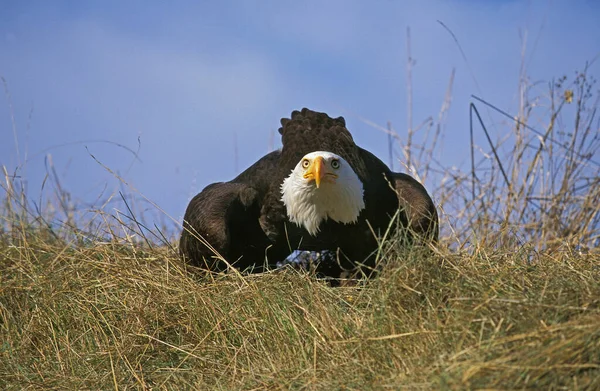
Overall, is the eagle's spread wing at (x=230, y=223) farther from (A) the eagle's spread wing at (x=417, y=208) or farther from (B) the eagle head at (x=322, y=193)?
(A) the eagle's spread wing at (x=417, y=208)

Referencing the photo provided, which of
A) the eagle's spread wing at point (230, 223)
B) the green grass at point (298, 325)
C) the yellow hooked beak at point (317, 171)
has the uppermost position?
the yellow hooked beak at point (317, 171)

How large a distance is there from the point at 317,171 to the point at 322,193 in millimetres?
338

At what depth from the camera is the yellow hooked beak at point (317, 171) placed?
4.58 m

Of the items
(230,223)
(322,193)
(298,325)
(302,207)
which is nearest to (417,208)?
(322,193)

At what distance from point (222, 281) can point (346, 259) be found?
1.16 metres

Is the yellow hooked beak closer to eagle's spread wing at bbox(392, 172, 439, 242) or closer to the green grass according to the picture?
eagle's spread wing at bbox(392, 172, 439, 242)

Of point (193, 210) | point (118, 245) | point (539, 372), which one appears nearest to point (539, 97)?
point (193, 210)

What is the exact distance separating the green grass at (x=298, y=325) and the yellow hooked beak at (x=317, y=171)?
644 millimetres

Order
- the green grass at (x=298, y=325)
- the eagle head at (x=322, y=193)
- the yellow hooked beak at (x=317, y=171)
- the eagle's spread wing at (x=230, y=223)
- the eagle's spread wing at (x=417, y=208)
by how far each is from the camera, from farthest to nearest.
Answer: the eagle's spread wing at (x=230, y=223) → the eagle's spread wing at (x=417, y=208) → the eagle head at (x=322, y=193) → the yellow hooked beak at (x=317, y=171) → the green grass at (x=298, y=325)

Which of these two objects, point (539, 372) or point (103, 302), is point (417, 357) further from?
point (103, 302)

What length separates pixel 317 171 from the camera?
4578 mm

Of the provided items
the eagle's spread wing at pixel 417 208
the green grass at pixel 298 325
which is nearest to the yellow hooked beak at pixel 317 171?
the eagle's spread wing at pixel 417 208

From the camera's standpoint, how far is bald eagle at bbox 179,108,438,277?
4.88 m

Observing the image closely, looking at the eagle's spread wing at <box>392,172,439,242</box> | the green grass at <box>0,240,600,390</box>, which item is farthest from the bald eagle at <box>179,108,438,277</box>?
the green grass at <box>0,240,600,390</box>
